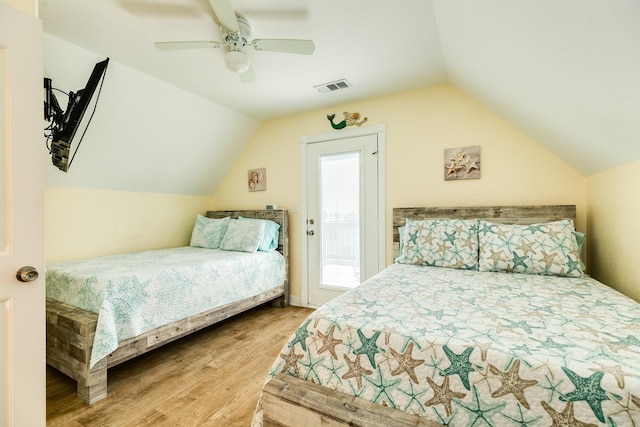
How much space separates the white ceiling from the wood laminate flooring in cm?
230

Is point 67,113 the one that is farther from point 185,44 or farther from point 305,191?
point 305,191

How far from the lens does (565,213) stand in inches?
88.9

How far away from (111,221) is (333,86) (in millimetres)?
2666

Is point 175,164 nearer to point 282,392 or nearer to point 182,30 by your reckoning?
point 182,30

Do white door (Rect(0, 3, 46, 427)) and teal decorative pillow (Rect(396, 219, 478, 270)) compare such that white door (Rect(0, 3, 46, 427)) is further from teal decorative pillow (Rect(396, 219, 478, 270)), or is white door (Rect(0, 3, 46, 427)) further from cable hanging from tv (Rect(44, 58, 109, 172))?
teal decorative pillow (Rect(396, 219, 478, 270))

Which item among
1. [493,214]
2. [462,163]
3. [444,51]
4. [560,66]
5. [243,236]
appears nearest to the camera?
[560,66]

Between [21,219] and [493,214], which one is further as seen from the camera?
[493,214]

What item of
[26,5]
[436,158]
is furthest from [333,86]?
[26,5]

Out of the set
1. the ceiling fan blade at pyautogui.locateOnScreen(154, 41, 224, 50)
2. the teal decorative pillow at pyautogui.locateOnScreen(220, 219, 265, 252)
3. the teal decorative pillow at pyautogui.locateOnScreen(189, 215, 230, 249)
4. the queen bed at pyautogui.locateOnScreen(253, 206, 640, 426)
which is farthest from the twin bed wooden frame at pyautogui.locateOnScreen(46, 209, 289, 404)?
the ceiling fan blade at pyautogui.locateOnScreen(154, 41, 224, 50)

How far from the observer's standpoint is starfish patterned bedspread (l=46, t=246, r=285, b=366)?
5.93 ft

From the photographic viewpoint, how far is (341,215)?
10.8 feet

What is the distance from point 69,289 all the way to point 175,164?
1778mm

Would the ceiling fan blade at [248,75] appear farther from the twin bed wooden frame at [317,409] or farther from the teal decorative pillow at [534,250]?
the teal decorative pillow at [534,250]

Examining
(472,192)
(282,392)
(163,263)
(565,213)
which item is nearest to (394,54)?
(472,192)
